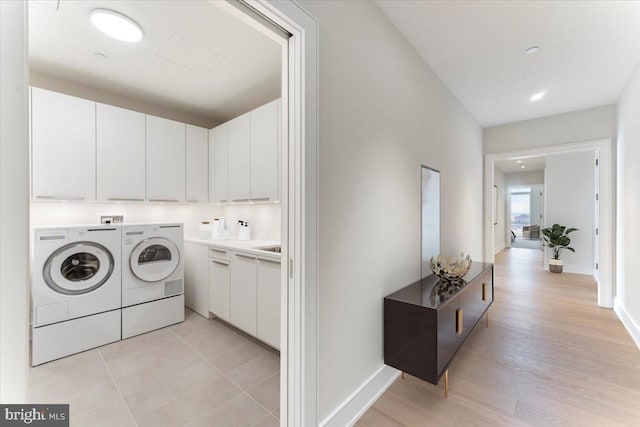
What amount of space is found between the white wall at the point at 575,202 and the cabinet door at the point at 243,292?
21.5ft

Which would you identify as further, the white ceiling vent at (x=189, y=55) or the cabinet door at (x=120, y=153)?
the cabinet door at (x=120, y=153)

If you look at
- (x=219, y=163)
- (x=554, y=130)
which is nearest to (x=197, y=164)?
(x=219, y=163)

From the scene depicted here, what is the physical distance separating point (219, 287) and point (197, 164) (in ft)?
5.72

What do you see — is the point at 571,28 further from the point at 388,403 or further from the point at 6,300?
the point at 6,300

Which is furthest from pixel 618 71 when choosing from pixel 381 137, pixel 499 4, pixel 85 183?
pixel 85 183

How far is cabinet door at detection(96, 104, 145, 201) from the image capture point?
2.87 meters

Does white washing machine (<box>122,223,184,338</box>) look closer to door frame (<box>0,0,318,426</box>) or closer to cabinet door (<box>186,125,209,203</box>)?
cabinet door (<box>186,125,209,203</box>)

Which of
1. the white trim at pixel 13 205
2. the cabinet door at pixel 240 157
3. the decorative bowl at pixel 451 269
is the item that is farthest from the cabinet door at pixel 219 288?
the white trim at pixel 13 205

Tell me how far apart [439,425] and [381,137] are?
1.87 m

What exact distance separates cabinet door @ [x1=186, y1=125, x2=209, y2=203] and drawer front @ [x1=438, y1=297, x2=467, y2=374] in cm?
325

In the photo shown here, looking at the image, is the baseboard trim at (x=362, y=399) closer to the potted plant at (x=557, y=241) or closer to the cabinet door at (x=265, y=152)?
the cabinet door at (x=265, y=152)

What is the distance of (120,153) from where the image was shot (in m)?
2.99

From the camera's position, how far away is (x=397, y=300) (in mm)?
1901

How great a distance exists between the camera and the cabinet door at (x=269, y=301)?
2287 millimetres
